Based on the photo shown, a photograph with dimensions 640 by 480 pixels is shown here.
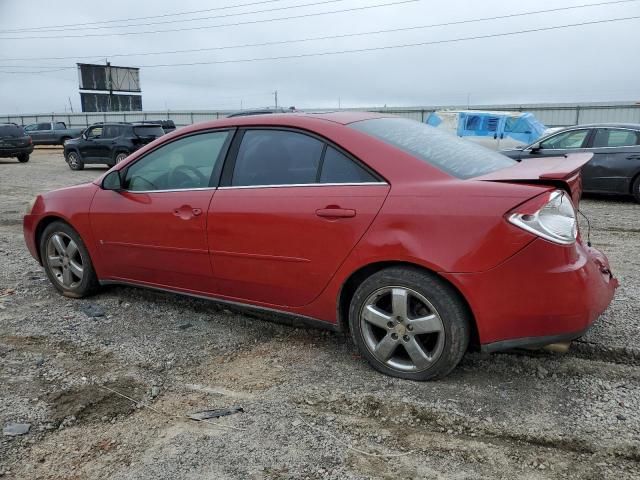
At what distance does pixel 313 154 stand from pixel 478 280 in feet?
4.18

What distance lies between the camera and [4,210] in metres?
10.0

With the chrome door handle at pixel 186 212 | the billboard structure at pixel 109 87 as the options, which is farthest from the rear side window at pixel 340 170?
the billboard structure at pixel 109 87

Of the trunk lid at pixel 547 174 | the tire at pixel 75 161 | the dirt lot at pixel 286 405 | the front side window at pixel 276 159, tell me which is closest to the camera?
the dirt lot at pixel 286 405

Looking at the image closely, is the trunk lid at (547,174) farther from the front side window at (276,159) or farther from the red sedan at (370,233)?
the front side window at (276,159)

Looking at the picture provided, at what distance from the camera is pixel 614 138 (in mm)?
10094

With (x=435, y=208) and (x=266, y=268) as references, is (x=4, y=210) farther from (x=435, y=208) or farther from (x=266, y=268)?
(x=435, y=208)

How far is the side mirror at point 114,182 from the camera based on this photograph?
4297 mm

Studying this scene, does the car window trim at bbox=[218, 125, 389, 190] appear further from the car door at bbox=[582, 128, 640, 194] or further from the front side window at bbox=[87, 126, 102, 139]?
the front side window at bbox=[87, 126, 102, 139]

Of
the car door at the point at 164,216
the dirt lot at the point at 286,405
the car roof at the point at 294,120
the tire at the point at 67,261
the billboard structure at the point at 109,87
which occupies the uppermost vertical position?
the billboard structure at the point at 109,87

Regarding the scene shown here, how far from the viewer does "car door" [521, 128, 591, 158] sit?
412 inches

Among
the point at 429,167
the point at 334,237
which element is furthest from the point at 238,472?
the point at 429,167

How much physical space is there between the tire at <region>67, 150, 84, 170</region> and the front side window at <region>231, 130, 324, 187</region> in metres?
17.3

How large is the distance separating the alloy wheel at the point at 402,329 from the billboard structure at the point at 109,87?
169 feet

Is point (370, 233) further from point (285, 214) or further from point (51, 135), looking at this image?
point (51, 135)
